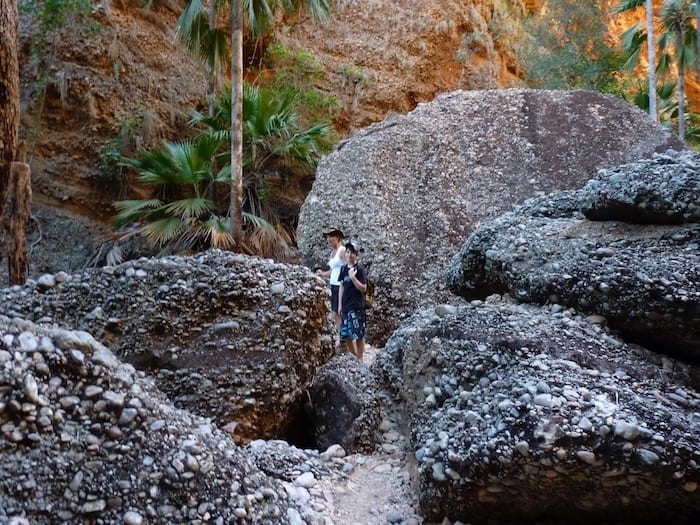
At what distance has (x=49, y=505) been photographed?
193 cm

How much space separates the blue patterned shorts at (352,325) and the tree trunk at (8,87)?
10.6 ft

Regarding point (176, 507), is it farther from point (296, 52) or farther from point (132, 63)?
point (296, 52)

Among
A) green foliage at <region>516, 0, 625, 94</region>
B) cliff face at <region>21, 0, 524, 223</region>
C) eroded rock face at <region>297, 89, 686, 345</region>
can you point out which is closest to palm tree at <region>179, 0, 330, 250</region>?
eroded rock face at <region>297, 89, 686, 345</region>

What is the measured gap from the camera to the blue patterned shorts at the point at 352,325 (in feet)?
17.8

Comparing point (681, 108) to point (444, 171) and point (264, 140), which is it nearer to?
point (444, 171)

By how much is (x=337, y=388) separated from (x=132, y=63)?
10610 mm

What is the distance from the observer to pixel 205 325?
3604 millimetres

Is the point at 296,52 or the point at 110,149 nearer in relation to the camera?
the point at 110,149

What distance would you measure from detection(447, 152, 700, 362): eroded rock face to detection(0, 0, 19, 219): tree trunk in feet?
8.69

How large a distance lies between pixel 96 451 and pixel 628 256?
8.13 ft

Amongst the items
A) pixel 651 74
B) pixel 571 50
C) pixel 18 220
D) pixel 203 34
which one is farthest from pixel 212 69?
pixel 571 50

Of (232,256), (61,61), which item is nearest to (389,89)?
(61,61)

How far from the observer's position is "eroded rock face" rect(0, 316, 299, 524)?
1.95 meters

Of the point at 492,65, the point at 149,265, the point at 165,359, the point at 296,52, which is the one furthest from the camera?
the point at 492,65
